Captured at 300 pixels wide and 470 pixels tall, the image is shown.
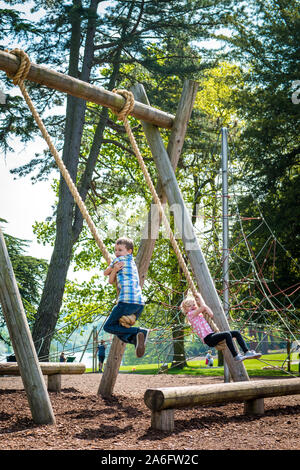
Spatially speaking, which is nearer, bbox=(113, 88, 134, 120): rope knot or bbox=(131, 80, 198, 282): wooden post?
bbox=(113, 88, 134, 120): rope knot

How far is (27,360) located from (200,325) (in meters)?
1.81

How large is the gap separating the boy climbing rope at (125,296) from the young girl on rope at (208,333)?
2.53 feet

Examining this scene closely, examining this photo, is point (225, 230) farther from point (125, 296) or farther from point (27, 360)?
point (27, 360)

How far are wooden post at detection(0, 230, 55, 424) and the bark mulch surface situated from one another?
14 cm

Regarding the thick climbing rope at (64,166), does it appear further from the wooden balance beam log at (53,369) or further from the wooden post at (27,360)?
the wooden balance beam log at (53,369)

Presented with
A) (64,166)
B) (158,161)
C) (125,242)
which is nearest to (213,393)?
(125,242)

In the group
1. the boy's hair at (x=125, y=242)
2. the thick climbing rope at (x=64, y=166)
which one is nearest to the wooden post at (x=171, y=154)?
the thick climbing rope at (x=64, y=166)

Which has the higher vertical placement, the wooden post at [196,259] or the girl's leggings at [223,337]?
the wooden post at [196,259]

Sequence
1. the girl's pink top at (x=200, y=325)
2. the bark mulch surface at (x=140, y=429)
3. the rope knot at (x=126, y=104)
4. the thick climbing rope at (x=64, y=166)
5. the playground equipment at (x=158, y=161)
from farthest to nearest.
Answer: the rope knot at (x=126, y=104) → the girl's pink top at (x=200, y=325) → the playground equipment at (x=158, y=161) → the thick climbing rope at (x=64, y=166) → the bark mulch surface at (x=140, y=429)

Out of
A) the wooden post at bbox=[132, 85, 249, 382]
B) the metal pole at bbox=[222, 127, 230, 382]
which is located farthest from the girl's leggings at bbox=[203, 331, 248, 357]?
the metal pole at bbox=[222, 127, 230, 382]

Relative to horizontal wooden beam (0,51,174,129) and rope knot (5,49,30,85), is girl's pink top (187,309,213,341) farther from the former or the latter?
rope knot (5,49,30,85)

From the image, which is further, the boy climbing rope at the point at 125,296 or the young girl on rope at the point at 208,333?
the young girl on rope at the point at 208,333

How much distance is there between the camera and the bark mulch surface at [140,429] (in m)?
3.84

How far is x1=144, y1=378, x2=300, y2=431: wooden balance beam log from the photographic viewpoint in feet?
14.1
